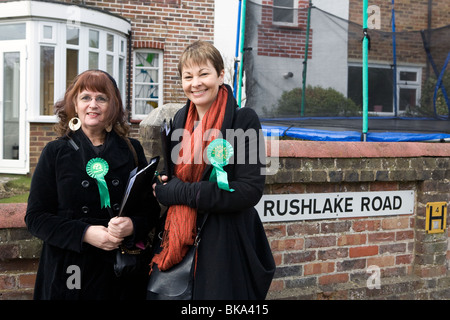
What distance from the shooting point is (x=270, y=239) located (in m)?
3.35

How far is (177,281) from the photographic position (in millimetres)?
2066

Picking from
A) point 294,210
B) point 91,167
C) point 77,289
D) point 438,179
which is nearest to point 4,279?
point 77,289

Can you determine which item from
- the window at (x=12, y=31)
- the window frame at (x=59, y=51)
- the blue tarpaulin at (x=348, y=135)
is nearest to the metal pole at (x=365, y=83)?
the blue tarpaulin at (x=348, y=135)

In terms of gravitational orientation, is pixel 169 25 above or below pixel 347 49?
above

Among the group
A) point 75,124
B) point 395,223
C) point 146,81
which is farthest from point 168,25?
point 75,124

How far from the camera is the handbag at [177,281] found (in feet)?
6.73

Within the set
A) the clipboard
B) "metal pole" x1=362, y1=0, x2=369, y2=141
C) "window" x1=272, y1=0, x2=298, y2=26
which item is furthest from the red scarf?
"window" x1=272, y1=0, x2=298, y2=26

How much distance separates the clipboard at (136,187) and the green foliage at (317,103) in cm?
421

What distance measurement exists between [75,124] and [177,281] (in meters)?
0.88

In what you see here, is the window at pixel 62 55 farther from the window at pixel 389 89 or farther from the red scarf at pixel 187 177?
the red scarf at pixel 187 177

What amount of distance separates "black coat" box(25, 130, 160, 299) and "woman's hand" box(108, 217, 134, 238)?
6cm

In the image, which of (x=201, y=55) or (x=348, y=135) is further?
(x=348, y=135)

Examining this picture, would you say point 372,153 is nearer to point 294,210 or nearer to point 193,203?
point 294,210

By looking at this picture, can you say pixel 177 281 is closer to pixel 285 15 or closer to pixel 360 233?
pixel 360 233
